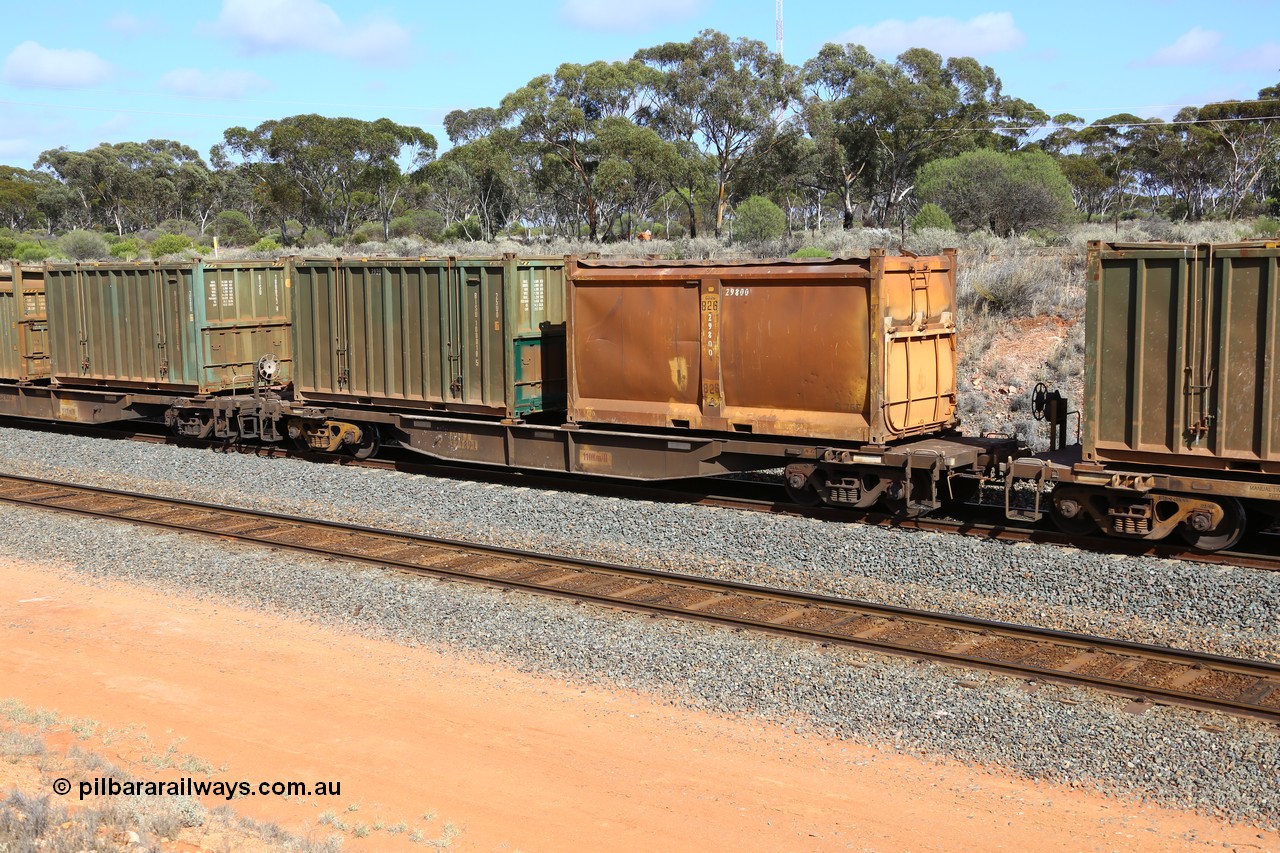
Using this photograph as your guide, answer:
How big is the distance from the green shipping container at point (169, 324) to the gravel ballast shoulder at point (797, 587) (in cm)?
391

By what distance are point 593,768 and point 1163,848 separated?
10.7ft

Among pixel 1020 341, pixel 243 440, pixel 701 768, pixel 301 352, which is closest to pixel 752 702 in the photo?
pixel 701 768

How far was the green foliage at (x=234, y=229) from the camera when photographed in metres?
77.0

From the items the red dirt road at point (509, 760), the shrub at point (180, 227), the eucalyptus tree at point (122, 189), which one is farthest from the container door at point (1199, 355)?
the eucalyptus tree at point (122, 189)

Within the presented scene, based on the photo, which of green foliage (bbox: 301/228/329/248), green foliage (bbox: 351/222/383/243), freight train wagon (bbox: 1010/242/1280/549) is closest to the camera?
freight train wagon (bbox: 1010/242/1280/549)

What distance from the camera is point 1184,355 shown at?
11.0m

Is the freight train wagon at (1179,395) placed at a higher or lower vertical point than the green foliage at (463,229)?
lower

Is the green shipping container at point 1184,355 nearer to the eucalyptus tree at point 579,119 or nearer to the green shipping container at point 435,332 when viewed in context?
the green shipping container at point 435,332

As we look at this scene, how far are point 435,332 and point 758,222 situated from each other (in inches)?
1008

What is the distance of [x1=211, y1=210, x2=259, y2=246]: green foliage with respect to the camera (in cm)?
7700

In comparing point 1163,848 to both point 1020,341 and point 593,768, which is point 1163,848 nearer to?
point 593,768

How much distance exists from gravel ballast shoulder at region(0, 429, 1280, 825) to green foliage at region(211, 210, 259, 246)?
64.8m

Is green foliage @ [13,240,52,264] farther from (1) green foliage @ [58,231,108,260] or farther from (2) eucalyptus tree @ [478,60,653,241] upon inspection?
(2) eucalyptus tree @ [478,60,653,241]

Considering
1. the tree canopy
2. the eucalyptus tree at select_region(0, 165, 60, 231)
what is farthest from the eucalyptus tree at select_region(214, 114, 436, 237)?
the eucalyptus tree at select_region(0, 165, 60, 231)
